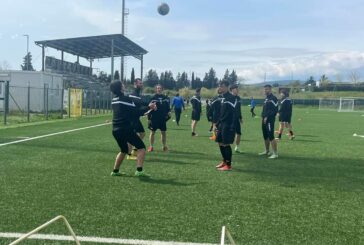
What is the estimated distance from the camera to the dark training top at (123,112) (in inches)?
353

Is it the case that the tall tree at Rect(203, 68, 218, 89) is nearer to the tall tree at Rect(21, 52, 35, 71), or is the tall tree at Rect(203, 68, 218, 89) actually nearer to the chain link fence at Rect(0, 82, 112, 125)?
the tall tree at Rect(21, 52, 35, 71)

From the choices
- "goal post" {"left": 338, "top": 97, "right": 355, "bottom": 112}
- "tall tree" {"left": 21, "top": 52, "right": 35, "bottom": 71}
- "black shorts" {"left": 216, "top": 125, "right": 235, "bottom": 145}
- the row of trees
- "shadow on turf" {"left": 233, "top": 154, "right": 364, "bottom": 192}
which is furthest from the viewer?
the row of trees

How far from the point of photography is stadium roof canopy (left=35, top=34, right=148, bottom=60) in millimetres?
46312

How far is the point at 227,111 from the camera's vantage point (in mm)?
10312

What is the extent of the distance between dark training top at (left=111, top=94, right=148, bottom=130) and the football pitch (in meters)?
1.02

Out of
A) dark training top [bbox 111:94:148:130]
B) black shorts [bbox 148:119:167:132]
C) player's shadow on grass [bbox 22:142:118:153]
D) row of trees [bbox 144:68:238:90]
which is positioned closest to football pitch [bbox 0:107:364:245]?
player's shadow on grass [bbox 22:142:118:153]

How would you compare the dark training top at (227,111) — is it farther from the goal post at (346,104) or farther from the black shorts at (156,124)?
the goal post at (346,104)

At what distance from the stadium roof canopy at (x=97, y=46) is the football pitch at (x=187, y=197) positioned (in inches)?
1357

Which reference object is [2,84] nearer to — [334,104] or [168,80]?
[334,104]

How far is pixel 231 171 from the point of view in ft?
34.0

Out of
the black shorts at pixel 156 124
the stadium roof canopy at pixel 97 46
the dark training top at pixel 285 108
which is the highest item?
the stadium roof canopy at pixel 97 46

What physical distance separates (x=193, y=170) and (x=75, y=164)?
2.66 m

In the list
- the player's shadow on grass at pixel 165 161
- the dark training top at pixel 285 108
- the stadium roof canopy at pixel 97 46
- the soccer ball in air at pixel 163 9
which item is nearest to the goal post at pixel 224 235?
the player's shadow on grass at pixel 165 161

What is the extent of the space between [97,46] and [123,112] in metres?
42.6
